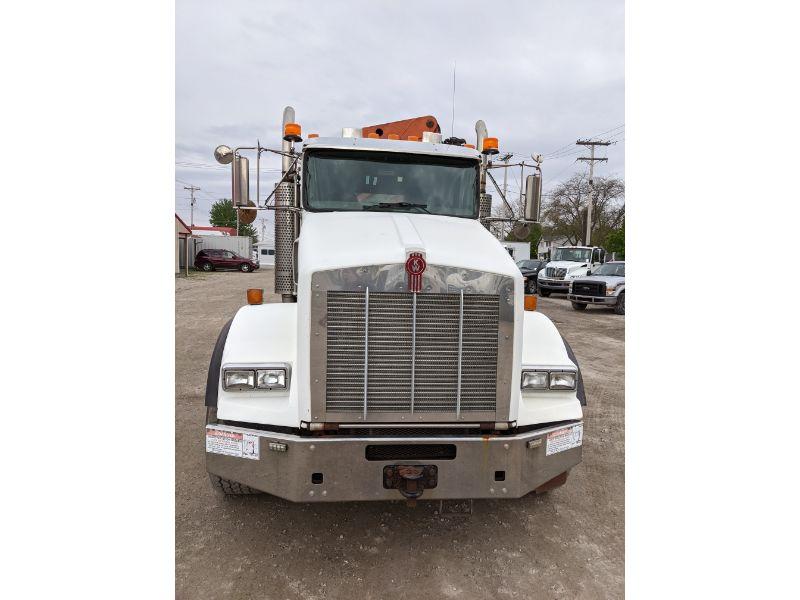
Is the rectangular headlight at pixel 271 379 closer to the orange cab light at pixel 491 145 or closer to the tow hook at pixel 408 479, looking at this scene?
the tow hook at pixel 408 479

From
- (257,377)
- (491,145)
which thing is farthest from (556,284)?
(257,377)

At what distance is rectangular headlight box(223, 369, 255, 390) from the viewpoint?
122 inches

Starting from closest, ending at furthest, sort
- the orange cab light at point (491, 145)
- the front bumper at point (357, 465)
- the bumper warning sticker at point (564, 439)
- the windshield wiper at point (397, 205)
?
the front bumper at point (357, 465) < the bumper warning sticker at point (564, 439) < the windshield wiper at point (397, 205) < the orange cab light at point (491, 145)

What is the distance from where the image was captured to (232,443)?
3.03m

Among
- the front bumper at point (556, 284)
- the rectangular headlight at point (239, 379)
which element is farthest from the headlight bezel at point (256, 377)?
the front bumper at point (556, 284)

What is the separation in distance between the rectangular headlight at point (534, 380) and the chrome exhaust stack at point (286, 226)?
7.89 feet

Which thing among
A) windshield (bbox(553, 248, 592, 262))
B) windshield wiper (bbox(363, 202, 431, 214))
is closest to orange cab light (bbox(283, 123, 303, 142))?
windshield wiper (bbox(363, 202, 431, 214))

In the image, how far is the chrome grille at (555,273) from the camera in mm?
20547

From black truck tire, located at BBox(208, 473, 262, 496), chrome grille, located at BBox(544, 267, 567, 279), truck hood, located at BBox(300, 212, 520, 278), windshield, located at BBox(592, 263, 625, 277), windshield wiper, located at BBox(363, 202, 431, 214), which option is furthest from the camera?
chrome grille, located at BBox(544, 267, 567, 279)

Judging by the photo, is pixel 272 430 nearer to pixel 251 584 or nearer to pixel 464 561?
pixel 251 584

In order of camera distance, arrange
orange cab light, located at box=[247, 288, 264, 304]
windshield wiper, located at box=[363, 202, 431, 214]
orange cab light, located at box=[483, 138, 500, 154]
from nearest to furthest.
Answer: orange cab light, located at box=[247, 288, 264, 304] → windshield wiper, located at box=[363, 202, 431, 214] → orange cab light, located at box=[483, 138, 500, 154]

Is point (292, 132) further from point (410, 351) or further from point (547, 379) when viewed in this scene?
point (547, 379)

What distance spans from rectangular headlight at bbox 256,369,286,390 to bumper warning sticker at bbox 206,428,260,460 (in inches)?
12.2

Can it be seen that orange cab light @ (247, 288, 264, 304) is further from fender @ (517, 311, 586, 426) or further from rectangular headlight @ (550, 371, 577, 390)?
rectangular headlight @ (550, 371, 577, 390)
